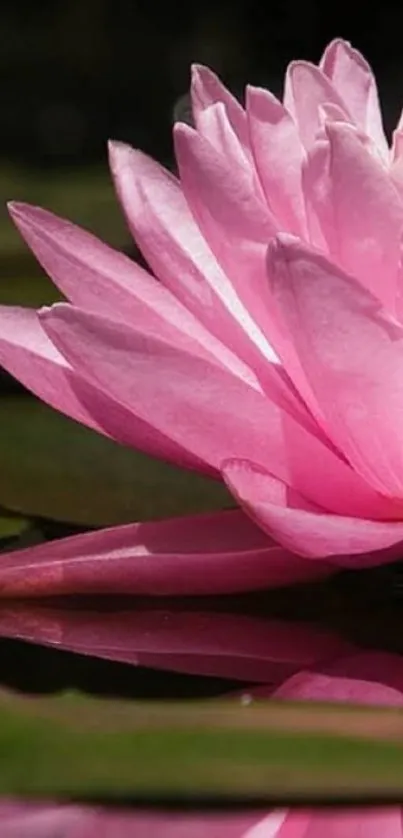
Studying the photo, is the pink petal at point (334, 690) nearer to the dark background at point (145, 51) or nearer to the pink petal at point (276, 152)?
the pink petal at point (276, 152)

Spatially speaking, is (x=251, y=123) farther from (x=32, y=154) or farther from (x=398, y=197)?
(x=32, y=154)

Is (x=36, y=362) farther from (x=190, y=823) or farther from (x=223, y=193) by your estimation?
(x=190, y=823)

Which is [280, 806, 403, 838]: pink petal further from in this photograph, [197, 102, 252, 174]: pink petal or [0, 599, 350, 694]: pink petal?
[197, 102, 252, 174]: pink petal

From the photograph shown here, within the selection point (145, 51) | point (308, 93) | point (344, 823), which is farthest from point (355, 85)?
point (145, 51)

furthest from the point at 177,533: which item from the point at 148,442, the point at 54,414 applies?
the point at 54,414

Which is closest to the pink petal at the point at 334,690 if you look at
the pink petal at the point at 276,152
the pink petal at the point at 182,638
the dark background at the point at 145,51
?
the pink petal at the point at 182,638
